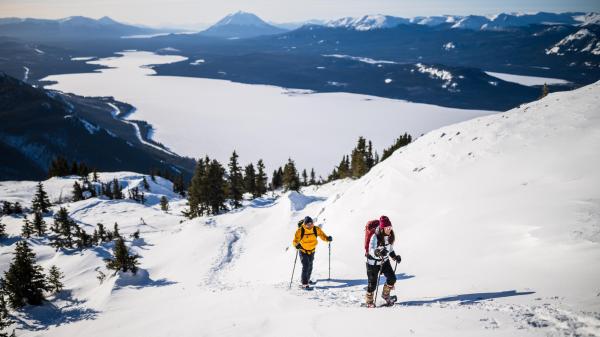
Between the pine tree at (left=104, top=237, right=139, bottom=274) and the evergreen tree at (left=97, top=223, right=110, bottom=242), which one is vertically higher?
the pine tree at (left=104, top=237, right=139, bottom=274)

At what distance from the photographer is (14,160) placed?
174750 mm

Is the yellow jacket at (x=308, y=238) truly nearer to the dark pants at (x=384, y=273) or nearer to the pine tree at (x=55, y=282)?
the dark pants at (x=384, y=273)

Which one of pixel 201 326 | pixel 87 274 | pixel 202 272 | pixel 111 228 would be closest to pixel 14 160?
pixel 111 228

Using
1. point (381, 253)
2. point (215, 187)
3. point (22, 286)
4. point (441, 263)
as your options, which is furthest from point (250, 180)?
point (381, 253)

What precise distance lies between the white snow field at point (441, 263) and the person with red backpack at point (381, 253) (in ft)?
2.09

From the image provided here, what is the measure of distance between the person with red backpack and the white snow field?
64 cm

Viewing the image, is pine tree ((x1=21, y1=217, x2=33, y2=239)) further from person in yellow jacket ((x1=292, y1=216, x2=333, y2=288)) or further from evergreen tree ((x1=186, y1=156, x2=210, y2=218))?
person in yellow jacket ((x1=292, y1=216, x2=333, y2=288))

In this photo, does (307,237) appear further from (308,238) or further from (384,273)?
(384,273)

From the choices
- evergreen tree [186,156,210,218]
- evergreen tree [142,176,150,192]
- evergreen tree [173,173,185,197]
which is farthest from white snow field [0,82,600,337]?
evergreen tree [173,173,185,197]

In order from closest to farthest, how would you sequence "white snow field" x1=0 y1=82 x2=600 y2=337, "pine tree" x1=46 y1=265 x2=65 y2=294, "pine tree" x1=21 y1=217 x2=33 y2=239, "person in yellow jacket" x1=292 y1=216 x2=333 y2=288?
"white snow field" x1=0 y1=82 x2=600 y2=337, "person in yellow jacket" x1=292 y1=216 x2=333 y2=288, "pine tree" x1=46 y1=265 x2=65 y2=294, "pine tree" x1=21 y1=217 x2=33 y2=239

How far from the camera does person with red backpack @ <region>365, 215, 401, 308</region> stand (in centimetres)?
992

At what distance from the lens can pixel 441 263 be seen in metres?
13.0

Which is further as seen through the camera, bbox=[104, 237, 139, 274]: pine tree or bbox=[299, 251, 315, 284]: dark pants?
bbox=[104, 237, 139, 274]: pine tree

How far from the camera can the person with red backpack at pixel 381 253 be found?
391 inches
